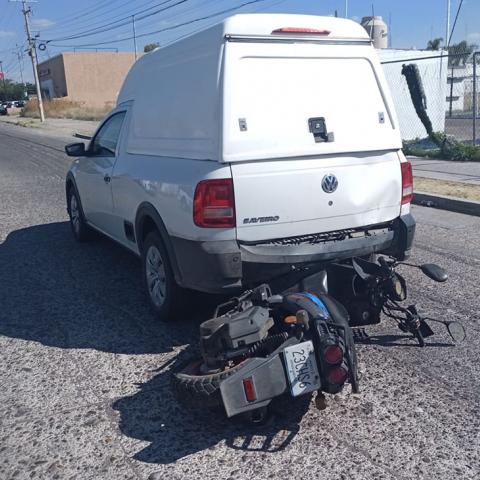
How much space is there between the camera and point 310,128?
4.21m

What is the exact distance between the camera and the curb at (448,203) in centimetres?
881

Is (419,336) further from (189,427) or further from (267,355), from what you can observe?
(189,427)

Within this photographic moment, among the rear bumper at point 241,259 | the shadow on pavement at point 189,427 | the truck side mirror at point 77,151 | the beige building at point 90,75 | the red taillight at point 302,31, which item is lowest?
the shadow on pavement at point 189,427

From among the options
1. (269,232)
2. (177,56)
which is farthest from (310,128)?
(177,56)

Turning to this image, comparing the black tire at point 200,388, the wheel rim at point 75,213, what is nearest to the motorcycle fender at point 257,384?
the black tire at point 200,388

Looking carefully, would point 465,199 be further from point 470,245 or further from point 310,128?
point 310,128

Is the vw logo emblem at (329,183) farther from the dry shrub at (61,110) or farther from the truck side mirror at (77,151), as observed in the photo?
the dry shrub at (61,110)

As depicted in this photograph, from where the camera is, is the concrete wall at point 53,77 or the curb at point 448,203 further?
the concrete wall at point 53,77

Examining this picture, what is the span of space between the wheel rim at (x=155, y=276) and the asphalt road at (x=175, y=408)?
0.76ft

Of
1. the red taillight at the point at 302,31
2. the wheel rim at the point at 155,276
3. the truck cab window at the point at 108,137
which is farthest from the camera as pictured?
the truck cab window at the point at 108,137

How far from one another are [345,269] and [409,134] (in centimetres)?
1557

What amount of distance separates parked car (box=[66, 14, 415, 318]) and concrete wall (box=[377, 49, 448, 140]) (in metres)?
14.3

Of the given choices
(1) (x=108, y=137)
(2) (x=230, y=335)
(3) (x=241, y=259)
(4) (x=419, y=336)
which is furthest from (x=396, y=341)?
(1) (x=108, y=137)

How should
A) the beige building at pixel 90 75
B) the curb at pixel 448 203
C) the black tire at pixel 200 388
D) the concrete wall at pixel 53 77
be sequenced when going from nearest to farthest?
the black tire at pixel 200 388, the curb at pixel 448 203, the beige building at pixel 90 75, the concrete wall at pixel 53 77
